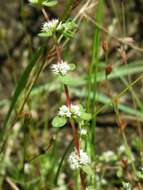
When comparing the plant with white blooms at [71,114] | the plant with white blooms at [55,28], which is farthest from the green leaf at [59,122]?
the plant with white blooms at [55,28]

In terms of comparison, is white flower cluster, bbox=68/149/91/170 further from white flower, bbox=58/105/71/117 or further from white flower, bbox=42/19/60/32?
white flower, bbox=42/19/60/32

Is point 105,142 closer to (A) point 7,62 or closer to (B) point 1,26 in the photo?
(A) point 7,62

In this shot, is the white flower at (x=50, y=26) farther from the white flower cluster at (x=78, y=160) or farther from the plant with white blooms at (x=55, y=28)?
the white flower cluster at (x=78, y=160)

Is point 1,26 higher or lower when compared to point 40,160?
higher

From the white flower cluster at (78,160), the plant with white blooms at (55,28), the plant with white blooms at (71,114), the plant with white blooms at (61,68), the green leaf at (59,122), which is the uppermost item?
the plant with white blooms at (55,28)

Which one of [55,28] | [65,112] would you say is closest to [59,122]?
[65,112]

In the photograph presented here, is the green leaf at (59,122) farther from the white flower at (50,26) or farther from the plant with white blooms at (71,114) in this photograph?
the white flower at (50,26)

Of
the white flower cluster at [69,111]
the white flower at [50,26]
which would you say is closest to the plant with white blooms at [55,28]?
the white flower at [50,26]

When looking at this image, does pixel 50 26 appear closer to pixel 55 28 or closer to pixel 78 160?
pixel 55 28

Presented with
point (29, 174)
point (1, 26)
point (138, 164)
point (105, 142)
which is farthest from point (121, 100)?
point (1, 26)

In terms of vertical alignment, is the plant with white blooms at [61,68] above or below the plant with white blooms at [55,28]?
below

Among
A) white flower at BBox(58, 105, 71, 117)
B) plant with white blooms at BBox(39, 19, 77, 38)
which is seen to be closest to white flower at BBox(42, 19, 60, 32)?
plant with white blooms at BBox(39, 19, 77, 38)
